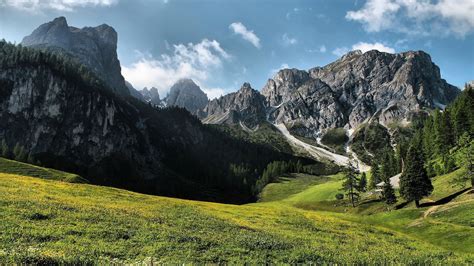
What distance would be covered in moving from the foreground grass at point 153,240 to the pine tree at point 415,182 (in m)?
34.2

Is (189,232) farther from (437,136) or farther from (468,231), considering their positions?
(437,136)

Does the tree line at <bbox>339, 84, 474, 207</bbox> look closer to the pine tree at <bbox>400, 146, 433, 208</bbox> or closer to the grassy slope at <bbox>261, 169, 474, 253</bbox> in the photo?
the pine tree at <bbox>400, 146, 433, 208</bbox>

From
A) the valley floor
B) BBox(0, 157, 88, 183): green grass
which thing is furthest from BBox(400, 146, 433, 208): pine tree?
BBox(0, 157, 88, 183): green grass

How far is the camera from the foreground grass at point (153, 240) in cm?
2194

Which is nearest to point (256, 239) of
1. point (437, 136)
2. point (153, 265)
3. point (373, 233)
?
point (153, 265)

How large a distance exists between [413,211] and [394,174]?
95.1 metres

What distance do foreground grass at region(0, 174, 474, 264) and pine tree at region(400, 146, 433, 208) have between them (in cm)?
3415

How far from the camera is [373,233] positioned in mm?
48562

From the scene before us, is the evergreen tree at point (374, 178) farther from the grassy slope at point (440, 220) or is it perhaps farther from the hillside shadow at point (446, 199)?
the hillside shadow at point (446, 199)

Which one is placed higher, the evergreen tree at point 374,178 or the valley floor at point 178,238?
the evergreen tree at point 374,178

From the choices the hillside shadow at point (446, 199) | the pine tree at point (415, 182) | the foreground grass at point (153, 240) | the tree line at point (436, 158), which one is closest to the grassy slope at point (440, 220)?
the hillside shadow at point (446, 199)

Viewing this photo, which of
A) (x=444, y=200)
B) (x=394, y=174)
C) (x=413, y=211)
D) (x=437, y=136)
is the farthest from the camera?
(x=394, y=174)

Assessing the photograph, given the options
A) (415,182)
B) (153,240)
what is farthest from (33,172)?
(415,182)

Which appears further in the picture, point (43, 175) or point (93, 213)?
point (43, 175)
